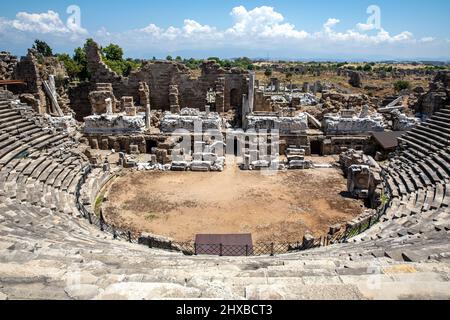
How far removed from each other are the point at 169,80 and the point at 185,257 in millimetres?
28337

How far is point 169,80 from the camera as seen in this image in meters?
34.6

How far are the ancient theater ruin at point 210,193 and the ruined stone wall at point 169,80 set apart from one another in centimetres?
12

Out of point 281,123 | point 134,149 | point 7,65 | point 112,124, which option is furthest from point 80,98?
point 281,123

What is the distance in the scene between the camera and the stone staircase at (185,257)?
174 inches

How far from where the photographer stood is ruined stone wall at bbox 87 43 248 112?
34.2m

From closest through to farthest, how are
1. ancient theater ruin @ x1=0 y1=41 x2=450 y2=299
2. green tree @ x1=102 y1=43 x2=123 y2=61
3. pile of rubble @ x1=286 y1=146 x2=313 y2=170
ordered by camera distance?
1. ancient theater ruin @ x1=0 y1=41 x2=450 y2=299
2. pile of rubble @ x1=286 y1=146 x2=313 y2=170
3. green tree @ x1=102 y1=43 x2=123 y2=61

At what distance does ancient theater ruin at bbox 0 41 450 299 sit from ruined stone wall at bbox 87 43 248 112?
0.12m

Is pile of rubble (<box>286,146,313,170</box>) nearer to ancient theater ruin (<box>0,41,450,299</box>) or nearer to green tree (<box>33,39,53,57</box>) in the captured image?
ancient theater ruin (<box>0,41,450,299</box>)

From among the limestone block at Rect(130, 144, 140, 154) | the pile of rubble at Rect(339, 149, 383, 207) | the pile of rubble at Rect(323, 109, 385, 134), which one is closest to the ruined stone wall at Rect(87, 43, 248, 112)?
the limestone block at Rect(130, 144, 140, 154)

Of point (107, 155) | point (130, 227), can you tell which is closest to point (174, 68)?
point (107, 155)

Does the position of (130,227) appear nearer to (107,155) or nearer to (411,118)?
(107,155)

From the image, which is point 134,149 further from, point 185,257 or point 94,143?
point 185,257

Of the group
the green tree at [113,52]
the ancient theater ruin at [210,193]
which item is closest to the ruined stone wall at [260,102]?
the ancient theater ruin at [210,193]

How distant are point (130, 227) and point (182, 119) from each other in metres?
13.1
